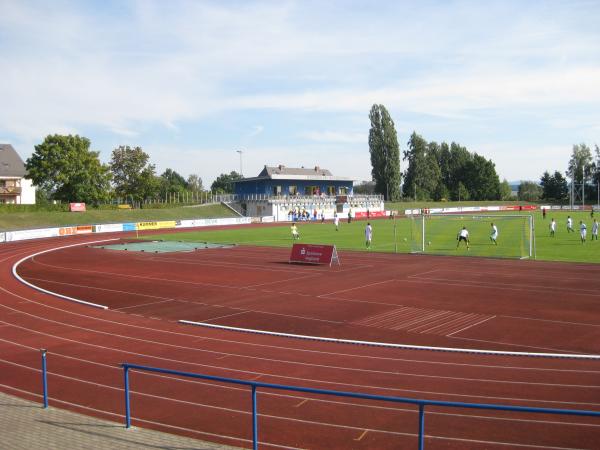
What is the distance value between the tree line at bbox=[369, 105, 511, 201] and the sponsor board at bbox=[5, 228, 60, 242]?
67808 millimetres

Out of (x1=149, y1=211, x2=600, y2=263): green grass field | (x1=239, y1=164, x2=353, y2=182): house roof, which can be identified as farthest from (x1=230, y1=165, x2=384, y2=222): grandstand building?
(x1=149, y1=211, x2=600, y2=263): green grass field

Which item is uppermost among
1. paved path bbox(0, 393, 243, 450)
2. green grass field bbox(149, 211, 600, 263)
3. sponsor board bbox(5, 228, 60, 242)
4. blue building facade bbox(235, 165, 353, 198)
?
blue building facade bbox(235, 165, 353, 198)

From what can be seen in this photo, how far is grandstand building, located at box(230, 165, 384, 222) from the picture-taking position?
89188 millimetres

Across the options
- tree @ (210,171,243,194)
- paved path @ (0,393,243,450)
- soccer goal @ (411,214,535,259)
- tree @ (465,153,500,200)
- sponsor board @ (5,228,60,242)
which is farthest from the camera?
tree @ (210,171,243,194)

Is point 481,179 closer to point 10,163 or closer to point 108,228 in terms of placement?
point 108,228

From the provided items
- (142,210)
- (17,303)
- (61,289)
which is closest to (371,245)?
(61,289)

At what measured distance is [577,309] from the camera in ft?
62.1

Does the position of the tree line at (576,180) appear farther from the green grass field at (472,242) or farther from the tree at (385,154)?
the green grass field at (472,242)

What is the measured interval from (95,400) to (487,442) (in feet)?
24.0

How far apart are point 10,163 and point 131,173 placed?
19374mm

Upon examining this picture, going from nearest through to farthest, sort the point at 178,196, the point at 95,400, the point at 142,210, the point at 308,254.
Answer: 1. the point at 95,400
2. the point at 308,254
3. the point at 142,210
4. the point at 178,196

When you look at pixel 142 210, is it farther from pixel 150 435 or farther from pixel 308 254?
pixel 150 435

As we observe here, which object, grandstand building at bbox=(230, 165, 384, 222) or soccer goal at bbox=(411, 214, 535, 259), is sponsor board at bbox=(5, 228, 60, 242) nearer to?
grandstand building at bbox=(230, 165, 384, 222)

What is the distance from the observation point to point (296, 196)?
314 feet
